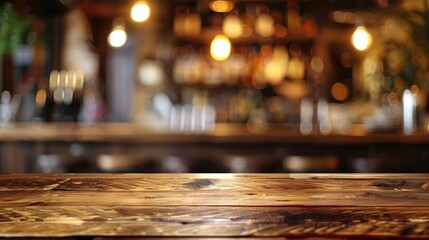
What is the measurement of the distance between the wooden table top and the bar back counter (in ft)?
6.97

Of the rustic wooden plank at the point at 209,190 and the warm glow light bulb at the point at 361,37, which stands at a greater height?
the warm glow light bulb at the point at 361,37

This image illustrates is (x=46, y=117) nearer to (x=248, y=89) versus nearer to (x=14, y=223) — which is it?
(x=248, y=89)

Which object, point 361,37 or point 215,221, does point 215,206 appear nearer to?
point 215,221

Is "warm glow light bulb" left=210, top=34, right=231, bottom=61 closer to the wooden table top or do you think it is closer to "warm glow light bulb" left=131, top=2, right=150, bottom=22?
"warm glow light bulb" left=131, top=2, right=150, bottom=22

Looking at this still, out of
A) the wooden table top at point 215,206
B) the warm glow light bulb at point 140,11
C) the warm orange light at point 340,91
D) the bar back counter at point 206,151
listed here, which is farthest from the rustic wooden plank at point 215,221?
the warm orange light at point 340,91

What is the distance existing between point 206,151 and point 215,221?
3078 mm

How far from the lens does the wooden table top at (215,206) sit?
86 cm

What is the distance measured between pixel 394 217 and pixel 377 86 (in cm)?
506

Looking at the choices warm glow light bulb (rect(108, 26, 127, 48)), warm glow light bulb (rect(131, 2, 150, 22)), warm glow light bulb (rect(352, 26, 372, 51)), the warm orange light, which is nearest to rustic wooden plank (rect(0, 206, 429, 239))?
warm glow light bulb (rect(131, 2, 150, 22))

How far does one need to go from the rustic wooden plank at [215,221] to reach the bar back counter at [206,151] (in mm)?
2512

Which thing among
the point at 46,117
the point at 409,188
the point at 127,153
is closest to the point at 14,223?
the point at 409,188

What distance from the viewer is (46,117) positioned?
16.2 ft

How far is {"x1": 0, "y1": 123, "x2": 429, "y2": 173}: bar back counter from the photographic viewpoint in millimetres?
3609

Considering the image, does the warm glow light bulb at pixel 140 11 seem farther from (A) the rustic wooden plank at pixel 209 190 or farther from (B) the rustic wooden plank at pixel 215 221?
(B) the rustic wooden plank at pixel 215 221
